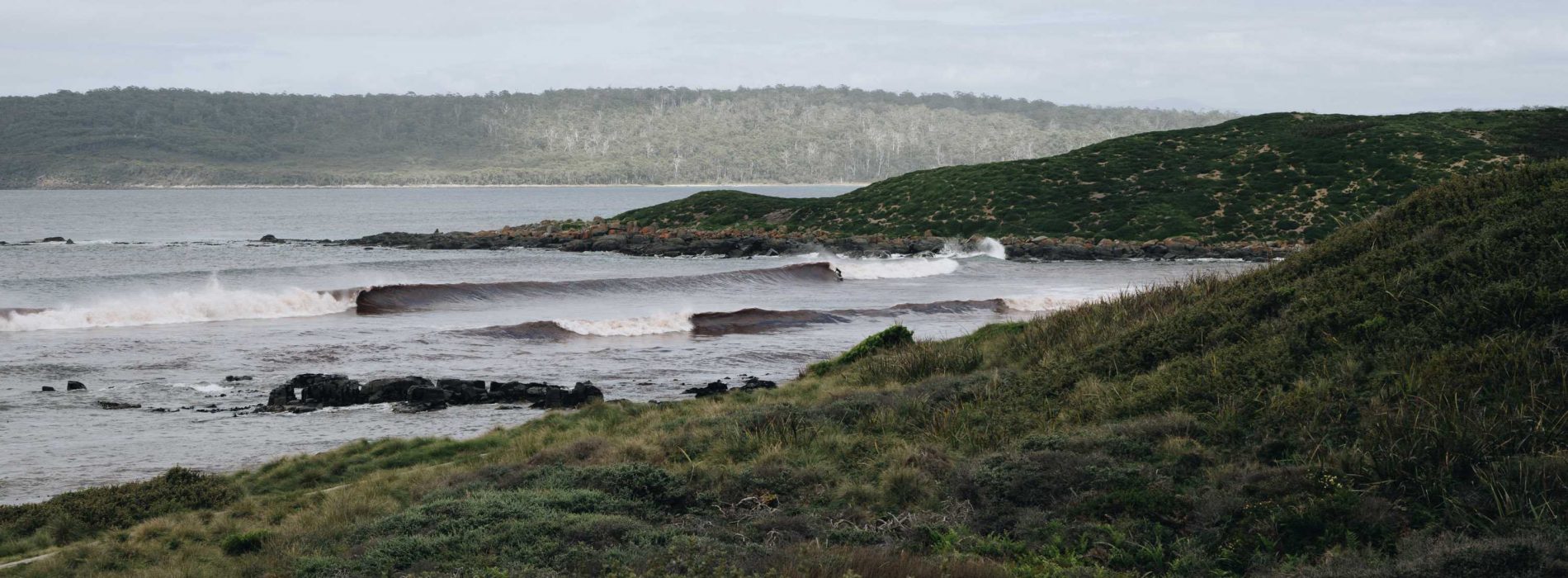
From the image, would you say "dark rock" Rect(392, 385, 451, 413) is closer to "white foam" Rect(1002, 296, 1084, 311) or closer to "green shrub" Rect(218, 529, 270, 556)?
"green shrub" Rect(218, 529, 270, 556)

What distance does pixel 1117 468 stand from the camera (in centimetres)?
941

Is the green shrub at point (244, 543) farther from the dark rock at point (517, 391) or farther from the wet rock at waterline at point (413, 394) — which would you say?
the dark rock at point (517, 391)

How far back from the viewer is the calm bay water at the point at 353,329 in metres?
17.3

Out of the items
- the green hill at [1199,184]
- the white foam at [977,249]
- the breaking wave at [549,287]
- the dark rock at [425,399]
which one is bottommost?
the dark rock at [425,399]

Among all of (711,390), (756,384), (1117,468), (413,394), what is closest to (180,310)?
(413,394)

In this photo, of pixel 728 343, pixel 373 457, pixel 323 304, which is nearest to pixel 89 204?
pixel 323 304

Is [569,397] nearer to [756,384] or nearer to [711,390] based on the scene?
[711,390]

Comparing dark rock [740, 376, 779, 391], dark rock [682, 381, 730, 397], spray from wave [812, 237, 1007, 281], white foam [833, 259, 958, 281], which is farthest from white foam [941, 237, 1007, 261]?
dark rock [682, 381, 730, 397]

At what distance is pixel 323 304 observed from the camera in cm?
3703

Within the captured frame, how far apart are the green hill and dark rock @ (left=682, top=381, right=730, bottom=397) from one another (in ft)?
135

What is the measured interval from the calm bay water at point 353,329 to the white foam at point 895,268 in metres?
0.16

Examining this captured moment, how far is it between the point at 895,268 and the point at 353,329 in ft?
86.0

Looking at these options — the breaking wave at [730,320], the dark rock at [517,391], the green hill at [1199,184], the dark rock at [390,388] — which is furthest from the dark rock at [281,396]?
the green hill at [1199,184]

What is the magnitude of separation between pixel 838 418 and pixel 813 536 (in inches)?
179
